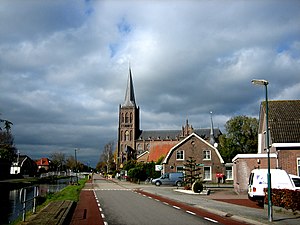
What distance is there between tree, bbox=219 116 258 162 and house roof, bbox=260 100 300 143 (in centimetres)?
2800

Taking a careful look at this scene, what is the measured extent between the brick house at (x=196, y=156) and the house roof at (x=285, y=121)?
22435mm

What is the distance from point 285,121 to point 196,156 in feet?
82.8

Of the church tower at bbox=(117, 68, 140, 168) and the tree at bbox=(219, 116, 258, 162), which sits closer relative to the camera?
the tree at bbox=(219, 116, 258, 162)

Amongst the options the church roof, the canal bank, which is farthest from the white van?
the church roof

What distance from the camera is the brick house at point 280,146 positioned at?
2616 centimetres

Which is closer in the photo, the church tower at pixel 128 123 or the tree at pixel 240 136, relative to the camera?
the tree at pixel 240 136

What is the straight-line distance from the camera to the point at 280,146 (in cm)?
2614

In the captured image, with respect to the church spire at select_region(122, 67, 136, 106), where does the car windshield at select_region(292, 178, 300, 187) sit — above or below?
below

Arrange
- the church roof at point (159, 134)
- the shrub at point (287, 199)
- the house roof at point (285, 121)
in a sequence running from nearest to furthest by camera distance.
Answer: the shrub at point (287, 199), the house roof at point (285, 121), the church roof at point (159, 134)

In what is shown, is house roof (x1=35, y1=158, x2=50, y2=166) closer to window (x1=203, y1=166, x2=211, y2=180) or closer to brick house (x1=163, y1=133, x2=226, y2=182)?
brick house (x1=163, y1=133, x2=226, y2=182)

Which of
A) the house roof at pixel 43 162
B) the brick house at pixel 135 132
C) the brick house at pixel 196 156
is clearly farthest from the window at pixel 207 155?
the house roof at pixel 43 162

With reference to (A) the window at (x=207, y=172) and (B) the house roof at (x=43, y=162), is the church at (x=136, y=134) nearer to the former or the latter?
(A) the window at (x=207, y=172)

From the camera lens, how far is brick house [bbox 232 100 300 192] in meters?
26.2

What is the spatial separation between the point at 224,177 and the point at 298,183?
32563 millimetres
